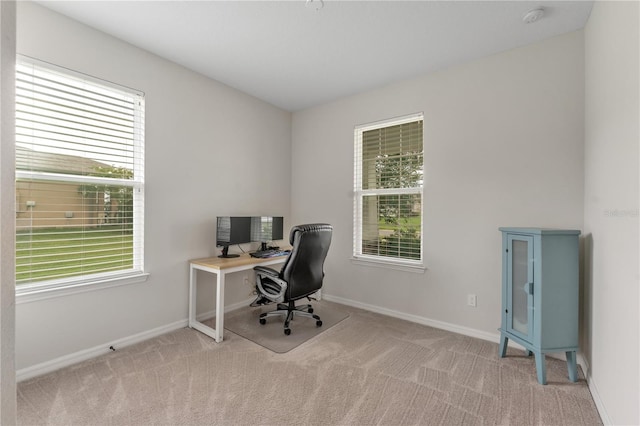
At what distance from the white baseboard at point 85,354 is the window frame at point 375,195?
2.25m

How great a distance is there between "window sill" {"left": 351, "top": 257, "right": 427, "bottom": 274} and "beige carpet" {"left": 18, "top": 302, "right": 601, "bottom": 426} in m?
0.78

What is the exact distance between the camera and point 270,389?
1.98 m

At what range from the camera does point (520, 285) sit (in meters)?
2.30

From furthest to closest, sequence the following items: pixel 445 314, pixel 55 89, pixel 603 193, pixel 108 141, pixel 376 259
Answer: pixel 376 259 → pixel 445 314 → pixel 108 141 → pixel 55 89 → pixel 603 193

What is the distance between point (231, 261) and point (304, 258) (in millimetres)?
790

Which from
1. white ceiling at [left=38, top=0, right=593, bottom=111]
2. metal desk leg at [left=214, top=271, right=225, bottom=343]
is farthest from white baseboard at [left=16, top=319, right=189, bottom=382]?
white ceiling at [left=38, top=0, right=593, bottom=111]

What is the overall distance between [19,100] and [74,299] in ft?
4.99

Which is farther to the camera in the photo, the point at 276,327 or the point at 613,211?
the point at 276,327

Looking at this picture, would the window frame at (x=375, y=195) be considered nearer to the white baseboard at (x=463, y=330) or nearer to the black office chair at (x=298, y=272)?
the white baseboard at (x=463, y=330)

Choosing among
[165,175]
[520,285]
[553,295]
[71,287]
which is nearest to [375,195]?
[520,285]

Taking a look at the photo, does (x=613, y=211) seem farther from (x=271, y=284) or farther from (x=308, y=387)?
(x=271, y=284)

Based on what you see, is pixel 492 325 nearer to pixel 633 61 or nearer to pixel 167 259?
pixel 633 61

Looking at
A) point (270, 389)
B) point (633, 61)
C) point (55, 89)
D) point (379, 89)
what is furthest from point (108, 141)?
point (633, 61)

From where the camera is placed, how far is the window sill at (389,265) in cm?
317
